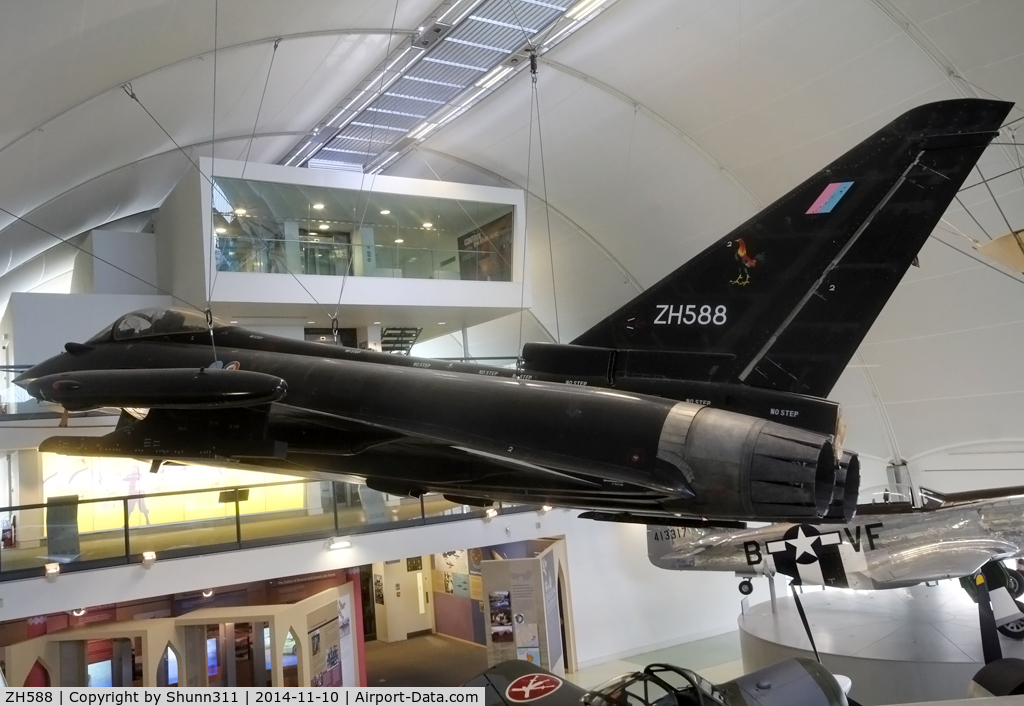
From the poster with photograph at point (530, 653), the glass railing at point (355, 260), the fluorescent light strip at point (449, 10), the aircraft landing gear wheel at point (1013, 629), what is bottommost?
the poster with photograph at point (530, 653)

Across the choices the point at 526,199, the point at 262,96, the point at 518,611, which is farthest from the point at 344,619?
the point at 262,96

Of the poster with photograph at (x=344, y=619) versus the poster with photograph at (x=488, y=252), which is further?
the poster with photograph at (x=488, y=252)

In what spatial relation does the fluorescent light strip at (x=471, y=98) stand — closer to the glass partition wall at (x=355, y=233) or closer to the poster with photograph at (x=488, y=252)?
the glass partition wall at (x=355, y=233)

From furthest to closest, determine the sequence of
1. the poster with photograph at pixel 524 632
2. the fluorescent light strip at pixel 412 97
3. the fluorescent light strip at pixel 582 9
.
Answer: the fluorescent light strip at pixel 412 97 → the fluorescent light strip at pixel 582 9 → the poster with photograph at pixel 524 632

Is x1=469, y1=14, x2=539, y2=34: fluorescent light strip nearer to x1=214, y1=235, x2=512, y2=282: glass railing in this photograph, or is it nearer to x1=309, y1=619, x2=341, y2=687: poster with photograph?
x1=214, y1=235, x2=512, y2=282: glass railing

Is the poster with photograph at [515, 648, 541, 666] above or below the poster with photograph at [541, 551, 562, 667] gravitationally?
below

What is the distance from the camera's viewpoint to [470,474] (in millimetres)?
4676

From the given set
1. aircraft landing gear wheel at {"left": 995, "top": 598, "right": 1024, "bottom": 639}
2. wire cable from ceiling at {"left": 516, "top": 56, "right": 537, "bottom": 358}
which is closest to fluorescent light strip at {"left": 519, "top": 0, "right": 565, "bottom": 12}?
wire cable from ceiling at {"left": 516, "top": 56, "right": 537, "bottom": 358}

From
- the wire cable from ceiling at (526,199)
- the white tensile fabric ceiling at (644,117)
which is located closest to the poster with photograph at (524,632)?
the wire cable from ceiling at (526,199)

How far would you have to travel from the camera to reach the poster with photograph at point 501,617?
11555 mm

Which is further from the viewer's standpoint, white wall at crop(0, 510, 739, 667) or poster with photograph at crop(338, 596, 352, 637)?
poster with photograph at crop(338, 596, 352, 637)

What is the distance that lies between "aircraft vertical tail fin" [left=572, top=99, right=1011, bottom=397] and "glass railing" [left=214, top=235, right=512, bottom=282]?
9.37 meters

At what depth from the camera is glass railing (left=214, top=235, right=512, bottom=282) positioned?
12.7 metres

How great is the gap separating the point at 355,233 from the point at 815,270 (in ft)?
36.8
